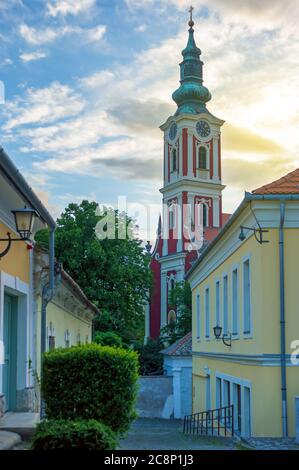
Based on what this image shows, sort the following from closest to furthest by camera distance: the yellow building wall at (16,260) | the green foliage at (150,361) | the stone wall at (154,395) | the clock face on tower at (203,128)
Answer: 1. the yellow building wall at (16,260)
2. the stone wall at (154,395)
3. the green foliage at (150,361)
4. the clock face on tower at (203,128)

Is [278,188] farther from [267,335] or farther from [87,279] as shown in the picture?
[87,279]

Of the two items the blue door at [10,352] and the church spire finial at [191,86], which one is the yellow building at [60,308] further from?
the church spire finial at [191,86]

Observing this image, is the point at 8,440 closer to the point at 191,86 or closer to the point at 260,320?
the point at 260,320

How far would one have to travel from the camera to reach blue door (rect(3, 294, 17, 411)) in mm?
11750

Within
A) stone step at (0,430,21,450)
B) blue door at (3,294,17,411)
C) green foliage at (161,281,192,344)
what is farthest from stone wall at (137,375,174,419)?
stone step at (0,430,21,450)

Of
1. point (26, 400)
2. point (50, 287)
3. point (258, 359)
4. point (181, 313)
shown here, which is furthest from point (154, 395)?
point (26, 400)

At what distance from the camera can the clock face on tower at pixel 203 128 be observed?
211ft

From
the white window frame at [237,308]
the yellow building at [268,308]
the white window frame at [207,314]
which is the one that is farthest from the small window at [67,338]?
the yellow building at [268,308]

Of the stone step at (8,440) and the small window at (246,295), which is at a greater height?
the small window at (246,295)

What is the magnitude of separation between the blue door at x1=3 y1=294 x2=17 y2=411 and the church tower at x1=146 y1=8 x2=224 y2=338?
150ft

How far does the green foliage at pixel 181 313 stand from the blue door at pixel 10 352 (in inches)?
1463

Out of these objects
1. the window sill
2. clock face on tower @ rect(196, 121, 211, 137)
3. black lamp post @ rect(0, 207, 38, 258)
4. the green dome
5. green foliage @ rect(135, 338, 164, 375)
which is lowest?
green foliage @ rect(135, 338, 164, 375)

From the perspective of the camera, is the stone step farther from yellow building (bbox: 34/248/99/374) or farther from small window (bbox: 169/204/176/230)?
small window (bbox: 169/204/176/230)

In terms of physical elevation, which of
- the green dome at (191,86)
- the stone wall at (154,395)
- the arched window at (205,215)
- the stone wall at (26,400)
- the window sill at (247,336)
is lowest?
the stone wall at (154,395)
